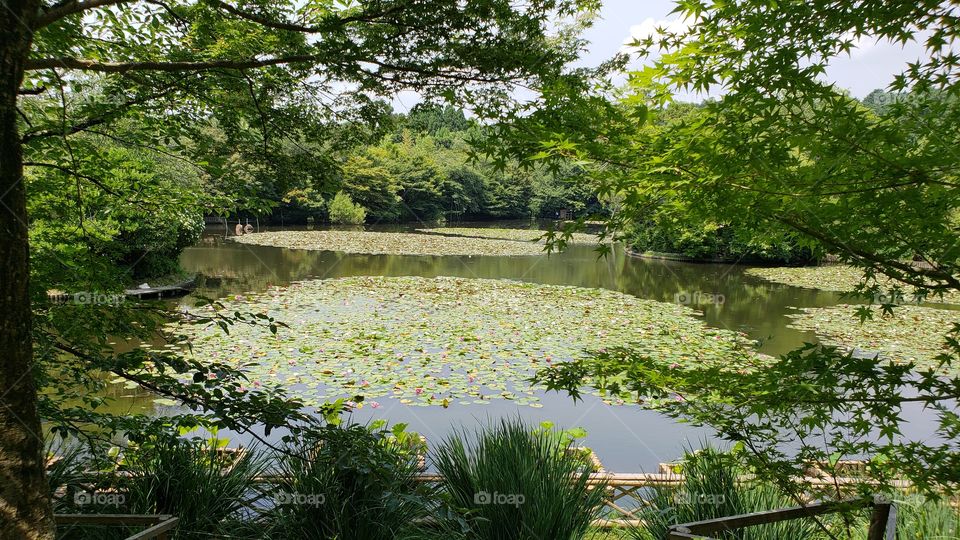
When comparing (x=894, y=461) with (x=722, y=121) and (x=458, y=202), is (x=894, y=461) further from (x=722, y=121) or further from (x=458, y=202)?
(x=458, y=202)

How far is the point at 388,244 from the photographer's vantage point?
22328mm

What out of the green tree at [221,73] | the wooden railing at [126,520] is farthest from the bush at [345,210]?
the wooden railing at [126,520]

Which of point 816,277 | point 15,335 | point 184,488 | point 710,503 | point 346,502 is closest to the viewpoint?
point 15,335

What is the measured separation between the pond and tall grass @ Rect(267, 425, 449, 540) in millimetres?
1360

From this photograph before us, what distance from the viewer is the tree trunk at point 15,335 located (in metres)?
1.59

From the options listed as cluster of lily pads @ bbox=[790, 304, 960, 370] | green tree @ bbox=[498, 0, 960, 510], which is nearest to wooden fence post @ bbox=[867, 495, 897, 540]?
green tree @ bbox=[498, 0, 960, 510]

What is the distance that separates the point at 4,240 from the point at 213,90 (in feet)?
5.67

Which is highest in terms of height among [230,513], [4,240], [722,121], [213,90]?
[213,90]

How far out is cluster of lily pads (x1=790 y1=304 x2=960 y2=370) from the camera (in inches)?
307

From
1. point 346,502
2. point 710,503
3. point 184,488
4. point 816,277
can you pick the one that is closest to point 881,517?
point 710,503

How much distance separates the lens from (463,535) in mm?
2457

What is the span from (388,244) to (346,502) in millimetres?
20200

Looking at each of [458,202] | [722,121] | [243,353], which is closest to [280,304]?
[243,353]

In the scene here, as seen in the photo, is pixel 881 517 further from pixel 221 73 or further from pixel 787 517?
pixel 221 73
